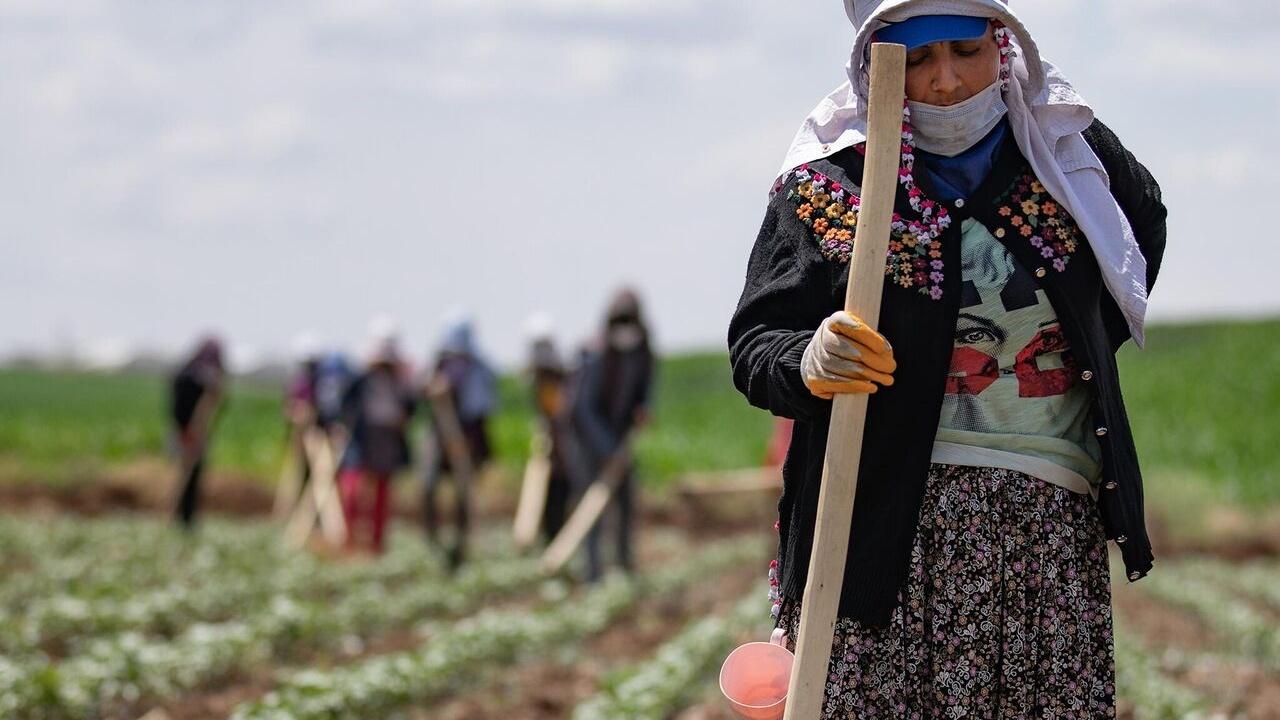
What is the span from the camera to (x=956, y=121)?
279cm

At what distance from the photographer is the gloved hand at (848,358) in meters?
2.61

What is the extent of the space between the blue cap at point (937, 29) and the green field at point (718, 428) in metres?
18.1

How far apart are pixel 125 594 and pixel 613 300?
12.8 feet

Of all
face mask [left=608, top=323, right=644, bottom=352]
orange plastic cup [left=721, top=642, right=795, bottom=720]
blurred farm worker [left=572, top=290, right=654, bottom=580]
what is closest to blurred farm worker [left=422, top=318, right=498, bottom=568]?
blurred farm worker [left=572, top=290, right=654, bottom=580]

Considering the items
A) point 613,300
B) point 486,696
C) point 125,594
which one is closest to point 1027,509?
point 486,696

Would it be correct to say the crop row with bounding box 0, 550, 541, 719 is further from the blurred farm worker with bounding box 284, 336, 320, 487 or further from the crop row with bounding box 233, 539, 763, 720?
the blurred farm worker with bounding box 284, 336, 320, 487

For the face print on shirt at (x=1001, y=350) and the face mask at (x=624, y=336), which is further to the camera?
the face mask at (x=624, y=336)

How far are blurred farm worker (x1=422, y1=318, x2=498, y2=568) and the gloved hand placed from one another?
10197 mm

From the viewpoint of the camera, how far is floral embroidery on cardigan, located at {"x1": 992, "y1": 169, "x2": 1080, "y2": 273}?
276cm

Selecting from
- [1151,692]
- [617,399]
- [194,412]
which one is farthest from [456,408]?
[1151,692]

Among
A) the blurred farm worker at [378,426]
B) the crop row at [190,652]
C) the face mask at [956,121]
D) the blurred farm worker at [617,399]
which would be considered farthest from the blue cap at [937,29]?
the blurred farm worker at [378,426]

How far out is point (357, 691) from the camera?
6.13 meters

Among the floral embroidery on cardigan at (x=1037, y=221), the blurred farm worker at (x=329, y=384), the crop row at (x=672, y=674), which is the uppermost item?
the floral embroidery on cardigan at (x=1037, y=221)

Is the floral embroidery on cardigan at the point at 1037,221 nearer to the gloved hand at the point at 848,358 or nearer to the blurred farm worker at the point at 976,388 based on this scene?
the blurred farm worker at the point at 976,388
